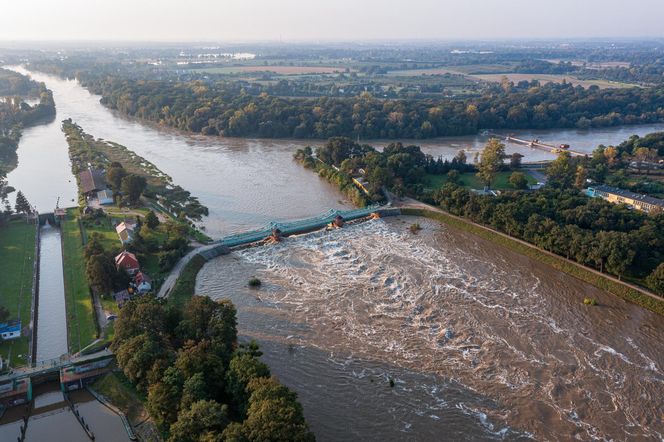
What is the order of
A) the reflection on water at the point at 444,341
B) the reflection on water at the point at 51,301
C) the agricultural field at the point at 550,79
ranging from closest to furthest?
the reflection on water at the point at 444,341 → the reflection on water at the point at 51,301 → the agricultural field at the point at 550,79

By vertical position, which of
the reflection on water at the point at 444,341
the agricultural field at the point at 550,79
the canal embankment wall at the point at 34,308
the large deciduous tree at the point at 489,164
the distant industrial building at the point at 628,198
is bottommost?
the reflection on water at the point at 444,341

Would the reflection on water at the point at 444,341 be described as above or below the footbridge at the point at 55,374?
below

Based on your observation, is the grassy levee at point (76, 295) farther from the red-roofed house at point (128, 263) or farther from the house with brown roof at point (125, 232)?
the house with brown roof at point (125, 232)

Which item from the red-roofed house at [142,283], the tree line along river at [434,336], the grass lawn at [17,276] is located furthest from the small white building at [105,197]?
the red-roofed house at [142,283]

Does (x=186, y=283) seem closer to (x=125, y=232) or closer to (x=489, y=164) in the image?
(x=125, y=232)

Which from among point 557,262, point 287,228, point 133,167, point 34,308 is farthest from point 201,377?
point 133,167

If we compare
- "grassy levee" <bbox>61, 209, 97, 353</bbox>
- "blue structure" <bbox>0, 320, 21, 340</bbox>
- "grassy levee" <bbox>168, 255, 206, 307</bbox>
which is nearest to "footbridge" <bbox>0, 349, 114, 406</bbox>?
"grassy levee" <bbox>61, 209, 97, 353</bbox>

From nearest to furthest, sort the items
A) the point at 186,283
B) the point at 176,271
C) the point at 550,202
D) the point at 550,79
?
the point at 186,283 < the point at 176,271 < the point at 550,202 < the point at 550,79
